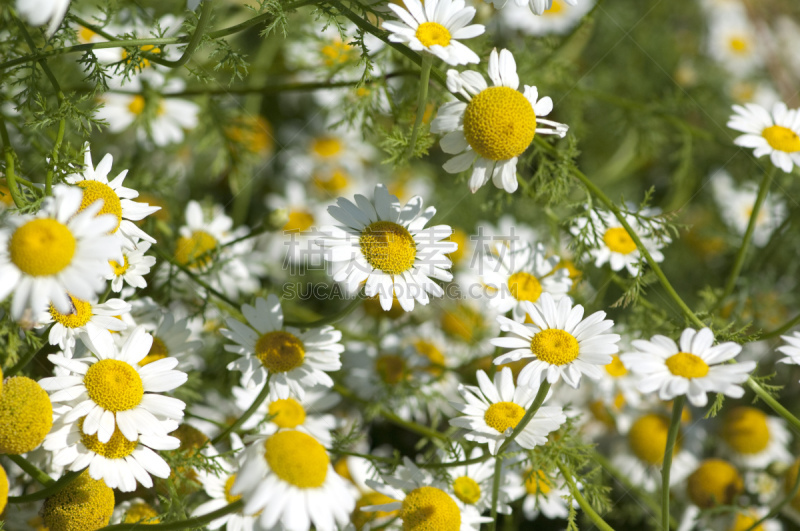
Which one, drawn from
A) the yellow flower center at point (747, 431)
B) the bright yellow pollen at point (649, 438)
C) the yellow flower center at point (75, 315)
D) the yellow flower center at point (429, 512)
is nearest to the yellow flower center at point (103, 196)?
the yellow flower center at point (75, 315)

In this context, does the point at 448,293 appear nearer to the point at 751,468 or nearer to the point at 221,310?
the point at 221,310

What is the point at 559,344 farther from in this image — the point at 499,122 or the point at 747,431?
the point at 747,431

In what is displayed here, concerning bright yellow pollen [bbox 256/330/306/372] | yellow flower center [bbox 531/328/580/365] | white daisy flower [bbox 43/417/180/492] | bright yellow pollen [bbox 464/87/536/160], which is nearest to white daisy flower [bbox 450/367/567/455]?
yellow flower center [bbox 531/328/580/365]

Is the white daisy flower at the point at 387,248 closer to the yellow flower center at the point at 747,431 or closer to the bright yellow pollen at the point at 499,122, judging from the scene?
the bright yellow pollen at the point at 499,122

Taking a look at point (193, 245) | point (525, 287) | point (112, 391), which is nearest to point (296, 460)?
point (112, 391)

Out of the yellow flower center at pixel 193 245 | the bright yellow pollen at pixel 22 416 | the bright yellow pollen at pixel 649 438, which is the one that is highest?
the yellow flower center at pixel 193 245

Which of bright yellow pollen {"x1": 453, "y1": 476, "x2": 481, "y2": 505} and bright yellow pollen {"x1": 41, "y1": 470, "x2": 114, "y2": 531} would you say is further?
bright yellow pollen {"x1": 453, "y1": 476, "x2": 481, "y2": 505}

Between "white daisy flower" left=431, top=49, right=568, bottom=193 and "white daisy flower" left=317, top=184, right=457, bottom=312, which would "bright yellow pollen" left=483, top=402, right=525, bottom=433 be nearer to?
"white daisy flower" left=317, top=184, right=457, bottom=312
